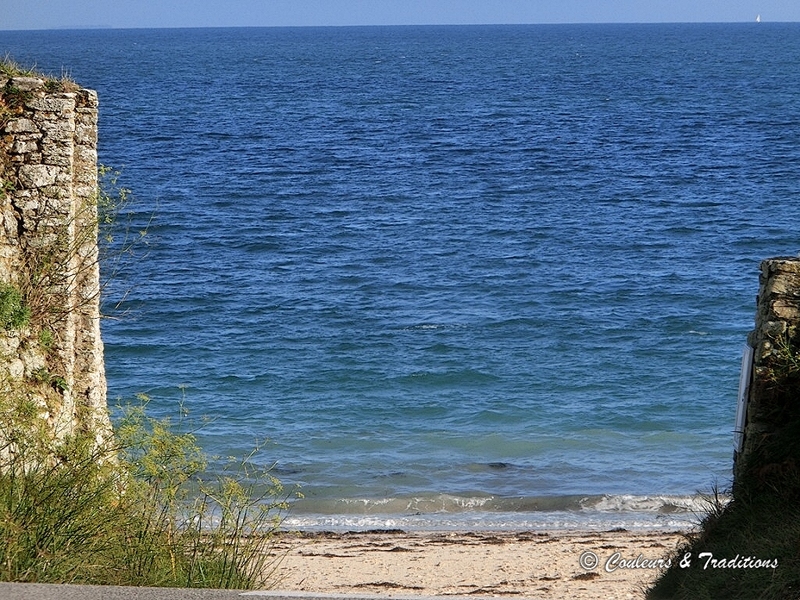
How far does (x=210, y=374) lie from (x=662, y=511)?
370 inches

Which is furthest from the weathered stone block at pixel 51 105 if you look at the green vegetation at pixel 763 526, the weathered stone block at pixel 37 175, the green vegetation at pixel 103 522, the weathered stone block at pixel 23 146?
the green vegetation at pixel 763 526

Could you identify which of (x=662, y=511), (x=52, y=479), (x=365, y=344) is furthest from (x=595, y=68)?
(x=52, y=479)

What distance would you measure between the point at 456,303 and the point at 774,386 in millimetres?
16108

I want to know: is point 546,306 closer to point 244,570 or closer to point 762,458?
point 762,458

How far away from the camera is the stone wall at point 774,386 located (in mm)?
7539

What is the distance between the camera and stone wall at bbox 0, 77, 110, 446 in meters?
9.12

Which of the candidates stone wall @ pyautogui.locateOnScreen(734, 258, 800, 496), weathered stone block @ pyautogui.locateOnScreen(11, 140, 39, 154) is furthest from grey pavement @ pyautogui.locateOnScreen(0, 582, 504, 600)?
weathered stone block @ pyautogui.locateOnScreen(11, 140, 39, 154)

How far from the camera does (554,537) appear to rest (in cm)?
1220

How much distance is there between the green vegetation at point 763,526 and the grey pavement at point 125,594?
8.16 feet

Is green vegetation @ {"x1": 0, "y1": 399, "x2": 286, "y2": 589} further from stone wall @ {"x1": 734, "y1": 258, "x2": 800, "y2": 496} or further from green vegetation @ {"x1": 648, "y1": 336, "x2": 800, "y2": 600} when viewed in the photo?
stone wall @ {"x1": 734, "y1": 258, "x2": 800, "y2": 496}

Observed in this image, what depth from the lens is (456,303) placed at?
23688 mm

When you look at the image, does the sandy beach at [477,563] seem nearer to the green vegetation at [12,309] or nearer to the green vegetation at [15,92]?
the green vegetation at [12,309]

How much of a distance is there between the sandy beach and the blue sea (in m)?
0.95

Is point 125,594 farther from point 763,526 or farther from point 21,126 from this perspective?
point 21,126
